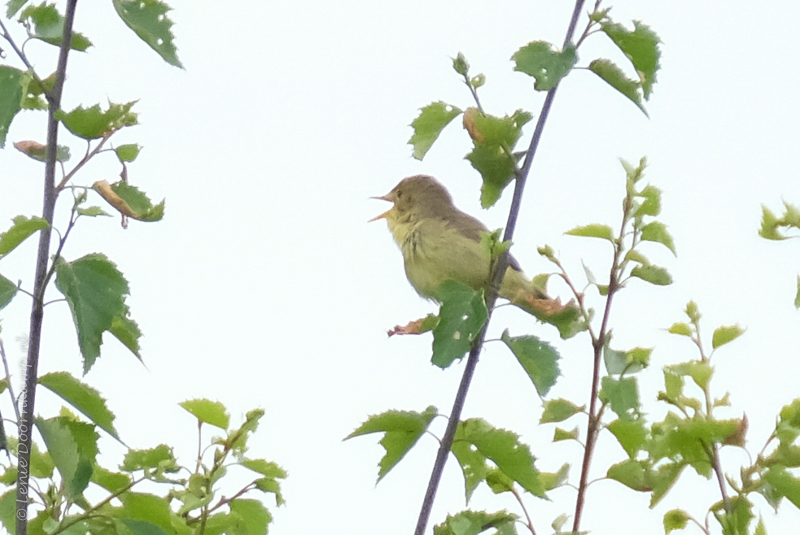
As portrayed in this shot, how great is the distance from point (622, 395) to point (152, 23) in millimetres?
1088

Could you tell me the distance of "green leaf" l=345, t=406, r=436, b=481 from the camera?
1.92 m

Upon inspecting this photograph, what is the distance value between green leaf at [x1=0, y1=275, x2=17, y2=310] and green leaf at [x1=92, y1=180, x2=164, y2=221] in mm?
216

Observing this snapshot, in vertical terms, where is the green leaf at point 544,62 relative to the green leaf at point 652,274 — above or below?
above

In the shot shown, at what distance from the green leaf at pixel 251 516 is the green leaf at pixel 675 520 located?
31.0 inches

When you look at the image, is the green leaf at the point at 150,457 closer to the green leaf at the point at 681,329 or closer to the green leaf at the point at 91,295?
the green leaf at the point at 91,295

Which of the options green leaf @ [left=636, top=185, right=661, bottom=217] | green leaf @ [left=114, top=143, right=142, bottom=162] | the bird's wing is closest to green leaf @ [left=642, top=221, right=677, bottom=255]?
green leaf @ [left=636, top=185, right=661, bottom=217]

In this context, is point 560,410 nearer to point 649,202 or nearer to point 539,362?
point 539,362

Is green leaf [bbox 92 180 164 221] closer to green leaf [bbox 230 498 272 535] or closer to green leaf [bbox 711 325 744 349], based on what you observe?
green leaf [bbox 230 498 272 535]

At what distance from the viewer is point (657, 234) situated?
2.05 m

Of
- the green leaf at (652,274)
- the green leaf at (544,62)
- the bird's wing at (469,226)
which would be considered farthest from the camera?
the bird's wing at (469,226)

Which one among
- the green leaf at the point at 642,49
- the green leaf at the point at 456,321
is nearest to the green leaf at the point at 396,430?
the green leaf at the point at 456,321

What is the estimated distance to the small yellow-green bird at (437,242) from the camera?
354cm

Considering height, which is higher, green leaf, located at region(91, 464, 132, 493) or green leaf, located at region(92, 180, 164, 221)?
green leaf, located at region(92, 180, 164, 221)

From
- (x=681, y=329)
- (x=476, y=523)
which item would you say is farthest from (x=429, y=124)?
(x=476, y=523)
